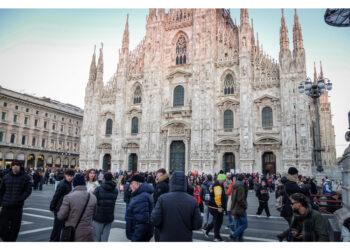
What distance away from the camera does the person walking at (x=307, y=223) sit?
10.9ft

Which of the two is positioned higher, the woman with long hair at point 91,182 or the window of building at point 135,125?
the window of building at point 135,125

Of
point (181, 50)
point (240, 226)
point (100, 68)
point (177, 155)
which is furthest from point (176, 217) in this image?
point (100, 68)

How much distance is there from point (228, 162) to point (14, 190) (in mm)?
22617

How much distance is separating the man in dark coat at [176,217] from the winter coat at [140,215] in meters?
0.71

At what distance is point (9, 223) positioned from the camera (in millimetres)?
5074

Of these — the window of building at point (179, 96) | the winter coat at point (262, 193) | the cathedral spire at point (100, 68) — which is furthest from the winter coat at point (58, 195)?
the cathedral spire at point (100, 68)

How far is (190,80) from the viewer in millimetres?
28859

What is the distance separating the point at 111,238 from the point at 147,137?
2318 cm

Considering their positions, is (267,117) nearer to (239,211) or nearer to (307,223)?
(239,211)

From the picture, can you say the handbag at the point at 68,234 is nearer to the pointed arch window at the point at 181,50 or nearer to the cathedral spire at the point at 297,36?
the cathedral spire at the point at 297,36

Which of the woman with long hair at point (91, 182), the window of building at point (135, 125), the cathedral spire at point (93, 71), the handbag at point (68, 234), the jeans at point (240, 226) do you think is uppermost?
the cathedral spire at point (93, 71)

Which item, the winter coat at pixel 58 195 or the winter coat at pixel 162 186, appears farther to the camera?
the winter coat at pixel 162 186

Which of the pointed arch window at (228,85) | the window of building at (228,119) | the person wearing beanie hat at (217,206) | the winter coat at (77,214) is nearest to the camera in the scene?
the winter coat at (77,214)

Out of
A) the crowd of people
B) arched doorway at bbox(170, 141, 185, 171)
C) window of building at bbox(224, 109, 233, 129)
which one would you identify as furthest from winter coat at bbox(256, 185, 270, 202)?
arched doorway at bbox(170, 141, 185, 171)
